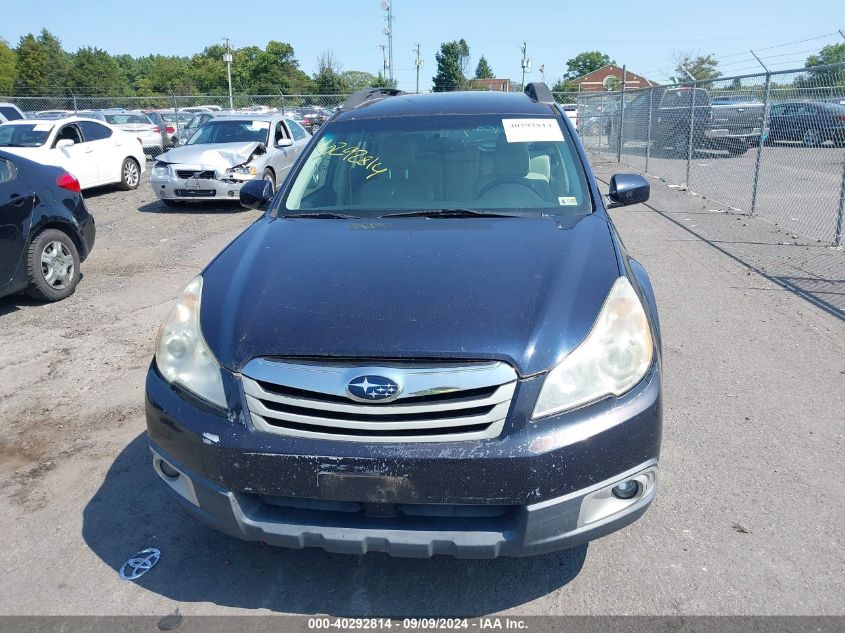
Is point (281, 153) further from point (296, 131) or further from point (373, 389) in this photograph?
point (373, 389)

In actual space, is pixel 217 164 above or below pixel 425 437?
above

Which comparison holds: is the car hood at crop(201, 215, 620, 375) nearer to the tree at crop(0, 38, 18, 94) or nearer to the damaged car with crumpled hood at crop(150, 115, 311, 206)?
the damaged car with crumpled hood at crop(150, 115, 311, 206)

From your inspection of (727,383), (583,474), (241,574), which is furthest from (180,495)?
(727,383)

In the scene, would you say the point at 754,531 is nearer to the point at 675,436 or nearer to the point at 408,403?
the point at 675,436

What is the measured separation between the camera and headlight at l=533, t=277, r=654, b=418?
2.46 m

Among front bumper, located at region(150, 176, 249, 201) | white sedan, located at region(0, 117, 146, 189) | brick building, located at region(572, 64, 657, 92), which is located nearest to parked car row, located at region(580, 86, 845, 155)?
front bumper, located at region(150, 176, 249, 201)

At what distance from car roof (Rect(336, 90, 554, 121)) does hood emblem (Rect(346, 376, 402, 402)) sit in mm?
2409

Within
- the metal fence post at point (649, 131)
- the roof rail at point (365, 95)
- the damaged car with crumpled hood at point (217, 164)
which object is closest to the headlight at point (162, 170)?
the damaged car with crumpled hood at point (217, 164)

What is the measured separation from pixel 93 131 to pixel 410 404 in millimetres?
15062

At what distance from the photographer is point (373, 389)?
2.42 m

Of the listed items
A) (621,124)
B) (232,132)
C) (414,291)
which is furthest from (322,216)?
(621,124)

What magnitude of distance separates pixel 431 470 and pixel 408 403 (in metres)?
0.23

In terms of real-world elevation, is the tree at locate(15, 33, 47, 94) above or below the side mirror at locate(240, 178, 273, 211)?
above

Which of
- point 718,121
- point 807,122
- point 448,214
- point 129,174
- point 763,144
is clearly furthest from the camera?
point 129,174
